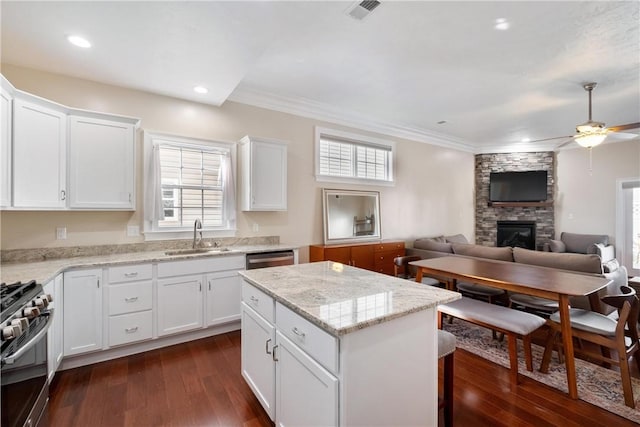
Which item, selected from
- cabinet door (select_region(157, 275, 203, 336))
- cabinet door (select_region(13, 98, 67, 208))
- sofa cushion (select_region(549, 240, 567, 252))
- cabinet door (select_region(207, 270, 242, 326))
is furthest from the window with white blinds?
sofa cushion (select_region(549, 240, 567, 252))

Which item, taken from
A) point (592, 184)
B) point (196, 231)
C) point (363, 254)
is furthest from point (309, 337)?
point (592, 184)

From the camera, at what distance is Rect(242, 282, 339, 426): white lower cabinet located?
128 cm

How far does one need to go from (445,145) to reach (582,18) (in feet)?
13.7

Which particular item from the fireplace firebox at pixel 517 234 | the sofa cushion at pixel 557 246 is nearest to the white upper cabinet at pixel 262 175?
the fireplace firebox at pixel 517 234

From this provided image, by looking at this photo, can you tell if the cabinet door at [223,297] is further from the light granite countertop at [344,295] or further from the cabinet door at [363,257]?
the cabinet door at [363,257]

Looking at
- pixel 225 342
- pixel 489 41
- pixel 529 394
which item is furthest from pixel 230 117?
pixel 529 394

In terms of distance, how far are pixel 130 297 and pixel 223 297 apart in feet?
2.87

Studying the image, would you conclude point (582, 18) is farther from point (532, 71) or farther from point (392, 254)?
point (392, 254)

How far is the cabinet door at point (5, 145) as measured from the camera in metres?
2.17

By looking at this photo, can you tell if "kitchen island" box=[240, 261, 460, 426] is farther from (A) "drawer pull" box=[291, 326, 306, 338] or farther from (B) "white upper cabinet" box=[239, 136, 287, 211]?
(B) "white upper cabinet" box=[239, 136, 287, 211]

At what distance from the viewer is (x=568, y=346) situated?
220 cm

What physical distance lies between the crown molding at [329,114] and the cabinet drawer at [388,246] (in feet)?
6.81

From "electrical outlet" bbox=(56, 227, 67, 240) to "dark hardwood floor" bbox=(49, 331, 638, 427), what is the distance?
49.7 inches

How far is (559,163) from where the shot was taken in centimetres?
678
